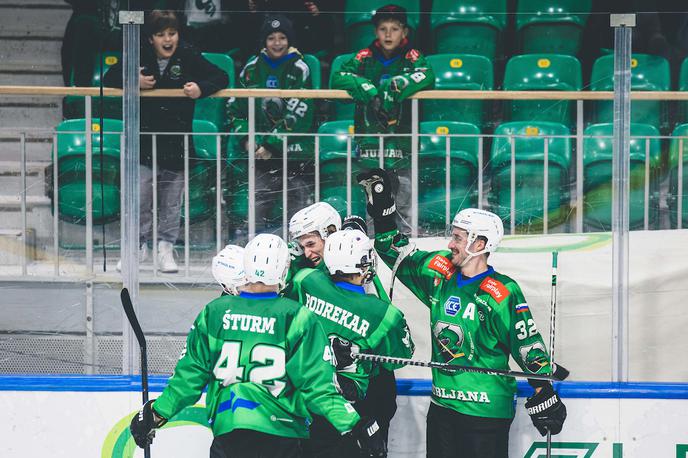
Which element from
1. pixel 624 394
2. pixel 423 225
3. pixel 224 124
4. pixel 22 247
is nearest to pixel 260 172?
pixel 224 124

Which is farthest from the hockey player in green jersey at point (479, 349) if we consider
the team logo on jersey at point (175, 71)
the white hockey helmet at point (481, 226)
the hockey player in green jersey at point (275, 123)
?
the team logo on jersey at point (175, 71)

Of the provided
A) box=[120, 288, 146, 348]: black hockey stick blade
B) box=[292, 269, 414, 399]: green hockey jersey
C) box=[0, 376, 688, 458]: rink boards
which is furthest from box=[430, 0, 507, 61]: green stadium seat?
box=[120, 288, 146, 348]: black hockey stick blade

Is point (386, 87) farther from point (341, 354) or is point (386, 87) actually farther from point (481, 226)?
point (341, 354)

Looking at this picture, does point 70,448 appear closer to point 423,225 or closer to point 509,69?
point 423,225

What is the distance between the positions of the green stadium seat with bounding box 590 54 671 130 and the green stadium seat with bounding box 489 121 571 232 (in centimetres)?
21

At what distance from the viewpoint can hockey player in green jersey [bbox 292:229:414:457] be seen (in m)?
4.23

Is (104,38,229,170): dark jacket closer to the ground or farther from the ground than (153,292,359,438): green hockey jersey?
farther from the ground

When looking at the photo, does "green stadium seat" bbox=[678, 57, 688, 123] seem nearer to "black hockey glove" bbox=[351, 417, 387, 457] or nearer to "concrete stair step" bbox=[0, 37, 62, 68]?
"black hockey glove" bbox=[351, 417, 387, 457]

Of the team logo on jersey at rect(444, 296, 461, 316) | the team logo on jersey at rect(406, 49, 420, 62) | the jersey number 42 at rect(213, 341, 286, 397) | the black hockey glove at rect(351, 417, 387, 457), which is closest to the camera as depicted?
the jersey number 42 at rect(213, 341, 286, 397)

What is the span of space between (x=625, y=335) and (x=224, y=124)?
183cm

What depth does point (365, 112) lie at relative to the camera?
189 inches

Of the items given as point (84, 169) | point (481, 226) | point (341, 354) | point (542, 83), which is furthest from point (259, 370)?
point (542, 83)

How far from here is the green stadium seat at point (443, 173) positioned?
4.73 metres

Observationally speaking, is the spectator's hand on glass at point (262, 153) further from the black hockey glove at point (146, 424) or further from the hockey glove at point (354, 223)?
the black hockey glove at point (146, 424)
